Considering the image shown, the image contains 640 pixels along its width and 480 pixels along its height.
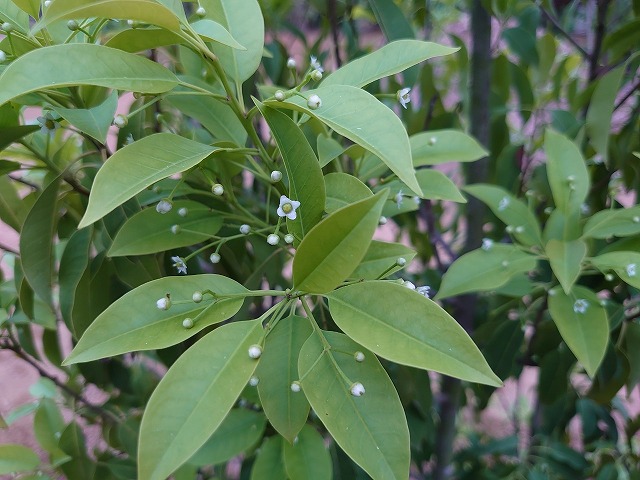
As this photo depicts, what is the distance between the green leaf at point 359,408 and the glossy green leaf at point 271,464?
295 mm

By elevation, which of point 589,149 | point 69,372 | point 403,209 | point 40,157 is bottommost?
point 69,372

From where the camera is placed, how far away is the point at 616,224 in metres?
0.77

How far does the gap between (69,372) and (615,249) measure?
1.06 meters

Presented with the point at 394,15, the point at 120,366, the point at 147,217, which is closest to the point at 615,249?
the point at 394,15

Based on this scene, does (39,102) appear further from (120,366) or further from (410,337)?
(120,366)

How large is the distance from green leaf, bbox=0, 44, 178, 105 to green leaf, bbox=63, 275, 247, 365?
0.57 ft

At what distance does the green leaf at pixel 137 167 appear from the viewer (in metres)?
0.41

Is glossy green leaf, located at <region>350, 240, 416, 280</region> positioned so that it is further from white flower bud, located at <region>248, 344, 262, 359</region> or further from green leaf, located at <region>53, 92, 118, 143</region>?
green leaf, located at <region>53, 92, 118, 143</region>

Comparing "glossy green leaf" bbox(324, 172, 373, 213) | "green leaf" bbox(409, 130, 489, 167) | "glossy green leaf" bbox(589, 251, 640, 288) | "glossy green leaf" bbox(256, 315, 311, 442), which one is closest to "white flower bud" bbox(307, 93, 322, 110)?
"glossy green leaf" bbox(324, 172, 373, 213)

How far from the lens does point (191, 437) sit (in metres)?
0.40

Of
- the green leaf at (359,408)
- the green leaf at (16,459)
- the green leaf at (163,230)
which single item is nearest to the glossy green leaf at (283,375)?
the green leaf at (359,408)

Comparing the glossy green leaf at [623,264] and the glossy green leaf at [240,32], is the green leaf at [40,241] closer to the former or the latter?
the glossy green leaf at [240,32]

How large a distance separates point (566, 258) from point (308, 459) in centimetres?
42

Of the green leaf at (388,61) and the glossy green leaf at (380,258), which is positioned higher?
the green leaf at (388,61)
